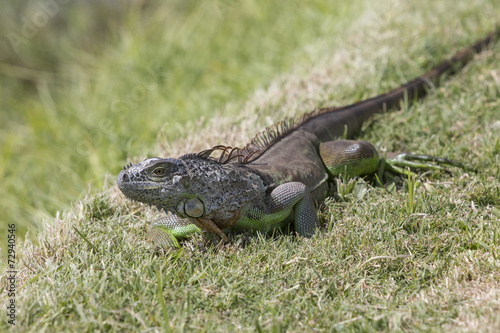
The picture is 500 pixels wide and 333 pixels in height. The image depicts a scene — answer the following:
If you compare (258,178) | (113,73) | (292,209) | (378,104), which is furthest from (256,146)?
(113,73)

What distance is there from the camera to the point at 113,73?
9.58 m

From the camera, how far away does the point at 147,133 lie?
25.1 ft

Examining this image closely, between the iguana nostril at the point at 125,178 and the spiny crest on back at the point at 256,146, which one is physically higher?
the iguana nostril at the point at 125,178

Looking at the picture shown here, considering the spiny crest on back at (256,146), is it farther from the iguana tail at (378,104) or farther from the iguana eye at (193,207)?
the iguana eye at (193,207)

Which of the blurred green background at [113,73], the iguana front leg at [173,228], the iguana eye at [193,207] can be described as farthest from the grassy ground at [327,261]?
the blurred green background at [113,73]

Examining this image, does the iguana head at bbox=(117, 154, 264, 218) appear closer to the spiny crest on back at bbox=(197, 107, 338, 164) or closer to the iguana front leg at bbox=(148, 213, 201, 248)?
the spiny crest on back at bbox=(197, 107, 338, 164)

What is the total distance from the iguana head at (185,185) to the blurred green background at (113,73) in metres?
2.37

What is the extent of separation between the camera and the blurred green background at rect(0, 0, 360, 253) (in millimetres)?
7160

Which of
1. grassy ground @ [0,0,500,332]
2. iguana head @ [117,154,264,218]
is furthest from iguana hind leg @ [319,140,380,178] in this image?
iguana head @ [117,154,264,218]

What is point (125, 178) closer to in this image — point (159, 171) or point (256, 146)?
point (159, 171)

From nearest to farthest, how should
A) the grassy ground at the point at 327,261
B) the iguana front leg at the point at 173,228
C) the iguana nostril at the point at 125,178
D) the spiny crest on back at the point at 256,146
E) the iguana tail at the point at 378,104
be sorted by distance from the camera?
the grassy ground at the point at 327,261 → the iguana nostril at the point at 125,178 → the iguana front leg at the point at 173,228 → the spiny crest on back at the point at 256,146 → the iguana tail at the point at 378,104

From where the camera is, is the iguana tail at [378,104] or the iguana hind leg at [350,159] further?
the iguana tail at [378,104]

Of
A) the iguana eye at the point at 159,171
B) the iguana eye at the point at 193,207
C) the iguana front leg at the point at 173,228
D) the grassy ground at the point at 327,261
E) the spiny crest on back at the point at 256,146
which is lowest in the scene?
the grassy ground at the point at 327,261

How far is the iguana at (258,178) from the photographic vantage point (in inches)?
135
